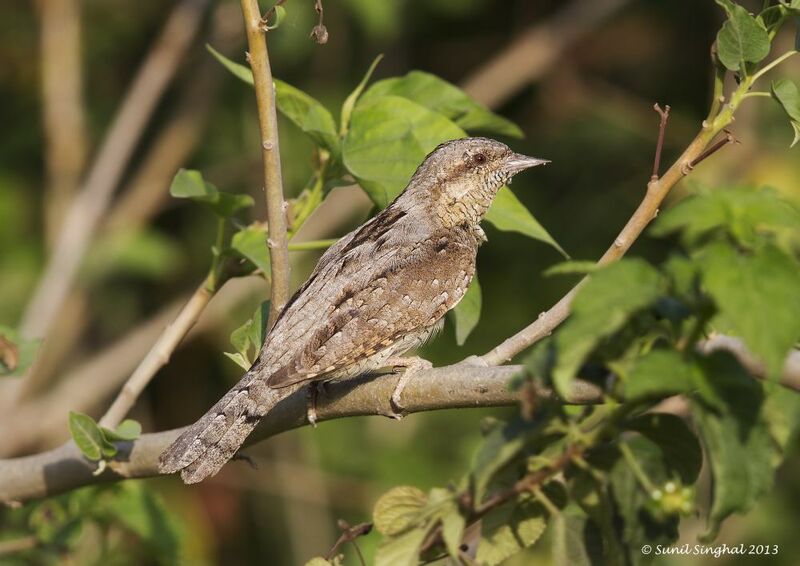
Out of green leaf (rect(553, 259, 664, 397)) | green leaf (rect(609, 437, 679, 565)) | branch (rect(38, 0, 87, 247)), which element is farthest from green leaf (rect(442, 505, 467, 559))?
branch (rect(38, 0, 87, 247))

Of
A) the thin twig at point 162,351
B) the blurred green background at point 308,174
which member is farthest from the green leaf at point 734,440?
the blurred green background at point 308,174

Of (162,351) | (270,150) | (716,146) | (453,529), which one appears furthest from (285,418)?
(716,146)

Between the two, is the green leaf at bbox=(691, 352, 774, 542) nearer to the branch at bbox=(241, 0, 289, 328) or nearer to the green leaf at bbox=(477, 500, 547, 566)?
the green leaf at bbox=(477, 500, 547, 566)

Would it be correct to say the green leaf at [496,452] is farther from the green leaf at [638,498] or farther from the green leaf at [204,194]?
the green leaf at [204,194]

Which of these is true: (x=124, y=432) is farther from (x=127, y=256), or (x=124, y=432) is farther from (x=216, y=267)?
(x=127, y=256)

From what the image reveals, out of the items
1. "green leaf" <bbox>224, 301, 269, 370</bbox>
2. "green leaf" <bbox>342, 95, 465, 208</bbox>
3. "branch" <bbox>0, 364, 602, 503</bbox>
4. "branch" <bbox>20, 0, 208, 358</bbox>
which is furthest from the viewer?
"branch" <bbox>20, 0, 208, 358</bbox>
